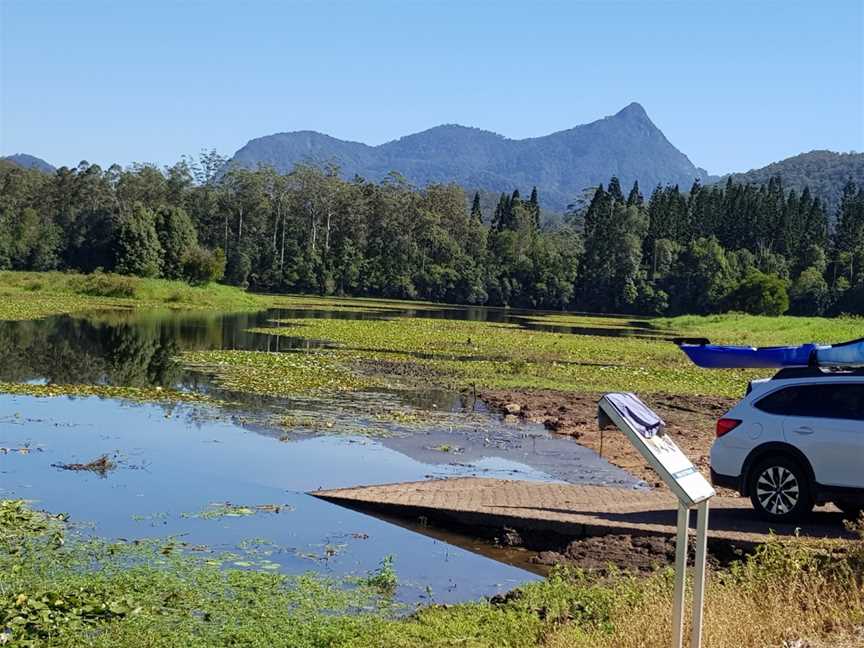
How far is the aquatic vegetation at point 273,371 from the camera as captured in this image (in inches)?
1152

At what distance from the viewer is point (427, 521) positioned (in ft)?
48.9

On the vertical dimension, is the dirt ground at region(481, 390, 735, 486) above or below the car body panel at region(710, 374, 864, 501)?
below

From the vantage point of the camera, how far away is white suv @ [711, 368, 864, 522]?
44.3 feet

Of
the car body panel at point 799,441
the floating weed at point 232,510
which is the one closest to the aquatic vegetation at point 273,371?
the floating weed at point 232,510

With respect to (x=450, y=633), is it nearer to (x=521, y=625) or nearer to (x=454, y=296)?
(x=521, y=625)

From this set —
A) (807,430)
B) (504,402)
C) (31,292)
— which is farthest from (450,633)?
(31,292)

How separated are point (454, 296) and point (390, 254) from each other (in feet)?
36.3

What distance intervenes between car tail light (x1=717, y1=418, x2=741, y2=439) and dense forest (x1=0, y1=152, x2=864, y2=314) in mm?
88529

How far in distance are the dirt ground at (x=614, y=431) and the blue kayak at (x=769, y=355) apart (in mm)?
6405

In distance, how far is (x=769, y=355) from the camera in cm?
1177

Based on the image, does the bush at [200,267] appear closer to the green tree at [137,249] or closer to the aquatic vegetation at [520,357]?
the green tree at [137,249]

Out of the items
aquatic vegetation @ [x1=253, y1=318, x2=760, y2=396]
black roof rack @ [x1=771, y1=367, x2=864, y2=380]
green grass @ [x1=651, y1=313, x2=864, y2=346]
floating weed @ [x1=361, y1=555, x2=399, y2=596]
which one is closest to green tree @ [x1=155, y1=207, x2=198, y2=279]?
aquatic vegetation @ [x1=253, y1=318, x2=760, y2=396]

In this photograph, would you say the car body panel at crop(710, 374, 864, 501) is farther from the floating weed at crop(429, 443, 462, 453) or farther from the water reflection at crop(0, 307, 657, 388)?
the water reflection at crop(0, 307, 657, 388)

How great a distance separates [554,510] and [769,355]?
434 cm
